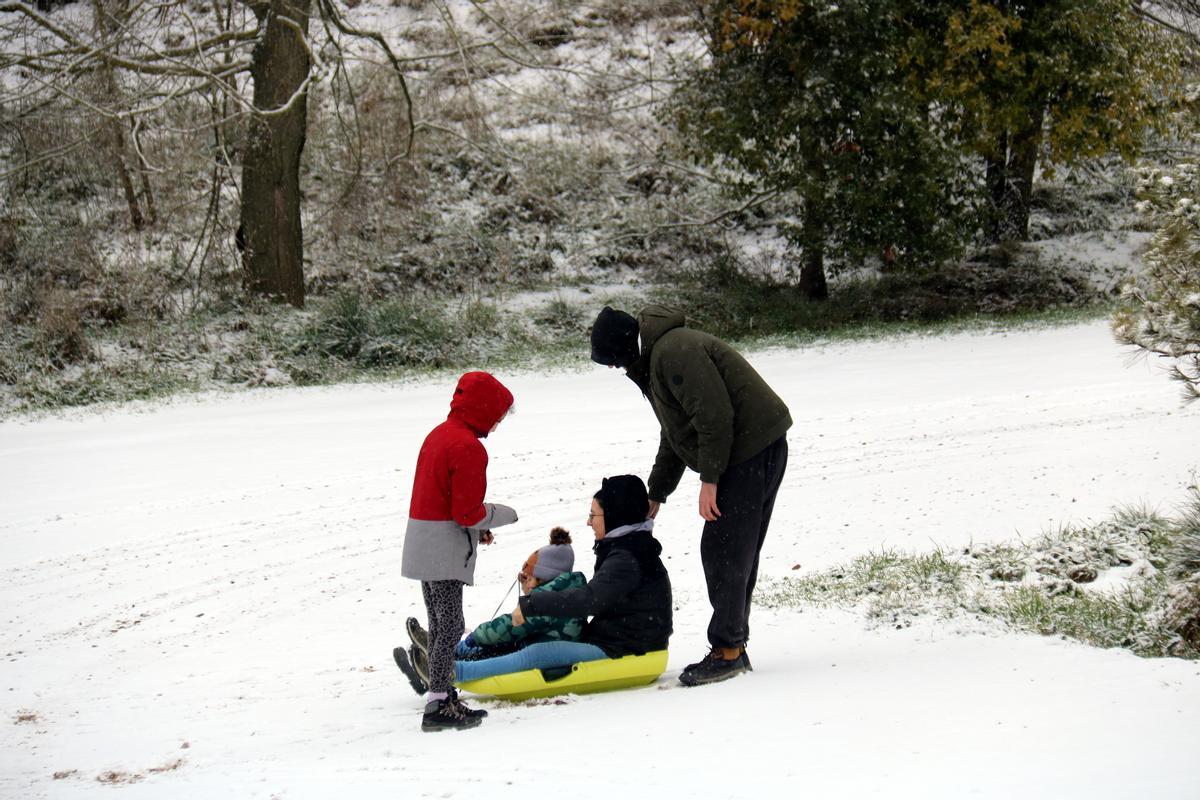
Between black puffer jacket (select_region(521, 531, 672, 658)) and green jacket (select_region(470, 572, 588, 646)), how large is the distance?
8cm

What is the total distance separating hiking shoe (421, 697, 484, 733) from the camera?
4480 millimetres

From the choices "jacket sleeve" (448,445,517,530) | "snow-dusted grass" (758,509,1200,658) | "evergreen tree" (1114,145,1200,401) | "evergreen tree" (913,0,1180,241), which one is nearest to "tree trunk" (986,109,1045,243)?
"evergreen tree" (913,0,1180,241)

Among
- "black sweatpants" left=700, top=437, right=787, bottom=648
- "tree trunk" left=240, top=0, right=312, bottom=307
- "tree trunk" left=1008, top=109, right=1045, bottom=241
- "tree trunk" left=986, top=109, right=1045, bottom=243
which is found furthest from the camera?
"tree trunk" left=1008, top=109, right=1045, bottom=241

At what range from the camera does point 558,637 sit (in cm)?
491

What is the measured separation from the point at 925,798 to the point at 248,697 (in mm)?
3446

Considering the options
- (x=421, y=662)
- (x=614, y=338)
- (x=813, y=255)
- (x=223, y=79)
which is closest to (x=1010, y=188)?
(x=813, y=255)

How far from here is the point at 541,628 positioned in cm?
492

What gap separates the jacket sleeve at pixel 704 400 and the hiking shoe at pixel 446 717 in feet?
4.50

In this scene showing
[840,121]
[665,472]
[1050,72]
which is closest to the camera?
[665,472]

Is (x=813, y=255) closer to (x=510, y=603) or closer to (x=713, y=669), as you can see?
(x=510, y=603)

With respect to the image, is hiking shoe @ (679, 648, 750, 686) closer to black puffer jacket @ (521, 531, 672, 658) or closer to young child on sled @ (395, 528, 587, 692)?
black puffer jacket @ (521, 531, 672, 658)

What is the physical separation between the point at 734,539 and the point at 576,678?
935 mm

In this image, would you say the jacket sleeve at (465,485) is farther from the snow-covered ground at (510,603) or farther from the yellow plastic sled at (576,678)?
the snow-covered ground at (510,603)

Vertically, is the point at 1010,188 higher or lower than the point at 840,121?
lower
